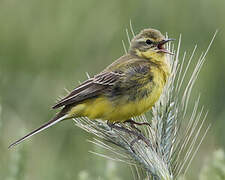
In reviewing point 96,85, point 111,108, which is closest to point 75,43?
point 96,85

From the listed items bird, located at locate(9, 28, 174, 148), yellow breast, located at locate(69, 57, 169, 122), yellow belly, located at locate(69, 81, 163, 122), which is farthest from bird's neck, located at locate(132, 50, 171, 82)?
yellow belly, located at locate(69, 81, 163, 122)

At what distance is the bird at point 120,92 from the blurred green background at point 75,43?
169 centimetres

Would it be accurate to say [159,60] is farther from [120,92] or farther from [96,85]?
[96,85]

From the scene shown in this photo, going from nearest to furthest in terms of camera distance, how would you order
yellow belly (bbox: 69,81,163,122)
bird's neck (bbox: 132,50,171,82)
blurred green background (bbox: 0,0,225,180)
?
yellow belly (bbox: 69,81,163,122) → bird's neck (bbox: 132,50,171,82) → blurred green background (bbox: 0,0,225,180)

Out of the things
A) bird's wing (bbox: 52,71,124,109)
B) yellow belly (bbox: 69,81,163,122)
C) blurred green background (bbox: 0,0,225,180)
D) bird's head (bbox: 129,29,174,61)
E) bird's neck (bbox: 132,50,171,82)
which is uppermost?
blurred green background (bbox: 0,0,225,180)

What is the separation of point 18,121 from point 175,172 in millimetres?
3809

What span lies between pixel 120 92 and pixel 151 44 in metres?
0.64

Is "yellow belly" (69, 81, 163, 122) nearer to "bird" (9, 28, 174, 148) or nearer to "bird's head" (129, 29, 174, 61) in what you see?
"bird" (9, 28, 174, 148)

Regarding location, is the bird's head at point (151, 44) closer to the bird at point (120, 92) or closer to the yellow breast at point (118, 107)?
the bird at point (120, 92)

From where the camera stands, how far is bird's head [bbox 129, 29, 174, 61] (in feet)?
18.2

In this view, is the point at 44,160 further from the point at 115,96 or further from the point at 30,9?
the point at 30,9

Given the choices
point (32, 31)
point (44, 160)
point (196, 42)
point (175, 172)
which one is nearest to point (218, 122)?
point (196, 42)

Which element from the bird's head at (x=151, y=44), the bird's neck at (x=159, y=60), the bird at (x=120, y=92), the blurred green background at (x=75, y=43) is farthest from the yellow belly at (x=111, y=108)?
the blurred green background at (x=75, y=43)

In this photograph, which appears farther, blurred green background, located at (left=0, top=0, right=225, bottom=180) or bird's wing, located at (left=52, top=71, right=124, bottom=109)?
blurred green background, located at (left=0, top=0, right=225, bottom=180)
